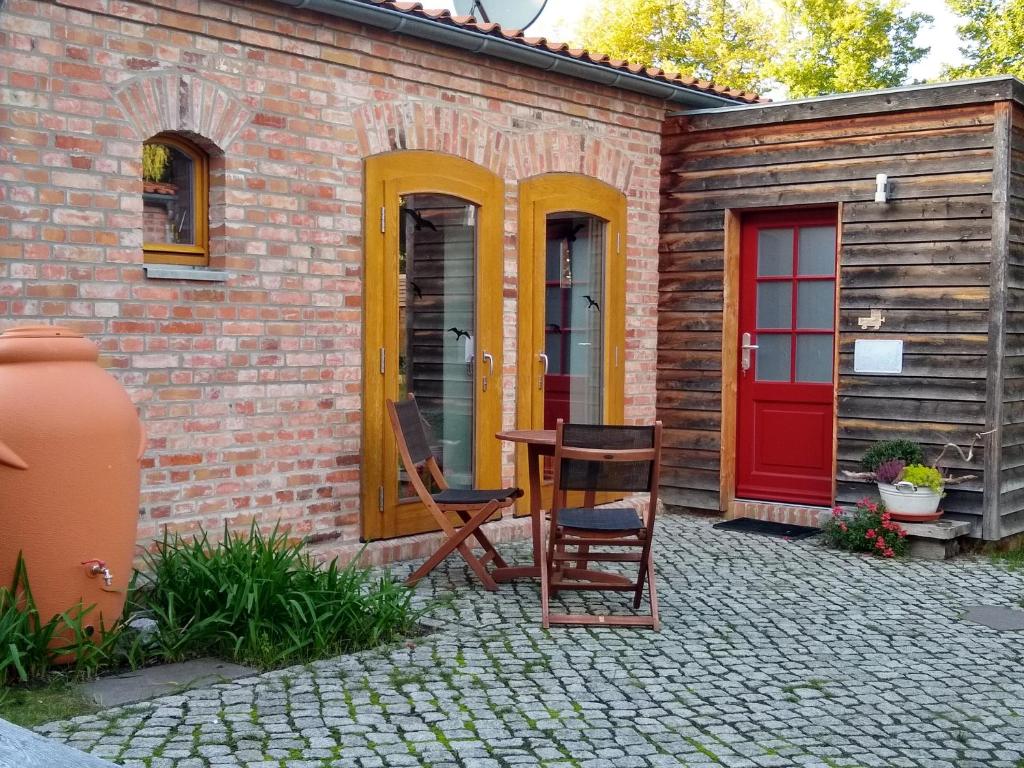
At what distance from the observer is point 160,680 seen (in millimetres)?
4746

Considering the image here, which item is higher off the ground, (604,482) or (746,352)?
(746,352)

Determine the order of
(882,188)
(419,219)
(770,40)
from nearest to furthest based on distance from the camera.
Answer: (419,219) < (882,188) < (770,40)

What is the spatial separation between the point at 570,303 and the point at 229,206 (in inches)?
119

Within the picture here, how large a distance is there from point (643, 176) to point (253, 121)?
11.8 ft

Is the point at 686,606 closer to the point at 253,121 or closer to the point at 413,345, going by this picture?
the point at 413,345

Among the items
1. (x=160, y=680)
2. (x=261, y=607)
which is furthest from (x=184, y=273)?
(x=160, y=680)

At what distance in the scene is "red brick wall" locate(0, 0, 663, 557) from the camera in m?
5.62

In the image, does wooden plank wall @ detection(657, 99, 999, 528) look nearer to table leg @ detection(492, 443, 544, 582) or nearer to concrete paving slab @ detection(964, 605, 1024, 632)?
concrete paving slab @ detection(964, 605, 1024, 632)

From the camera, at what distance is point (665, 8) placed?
3388 centimetres

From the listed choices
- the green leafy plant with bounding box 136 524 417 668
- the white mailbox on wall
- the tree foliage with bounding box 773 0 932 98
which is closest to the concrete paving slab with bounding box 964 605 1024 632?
the white mailbox on wall

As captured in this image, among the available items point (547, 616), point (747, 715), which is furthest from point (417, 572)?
point (747, 715)

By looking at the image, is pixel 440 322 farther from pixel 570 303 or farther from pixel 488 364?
pixel 570 303

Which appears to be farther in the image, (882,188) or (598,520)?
(882,188)

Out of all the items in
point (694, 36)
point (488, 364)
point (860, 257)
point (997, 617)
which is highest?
point (694, 36)
